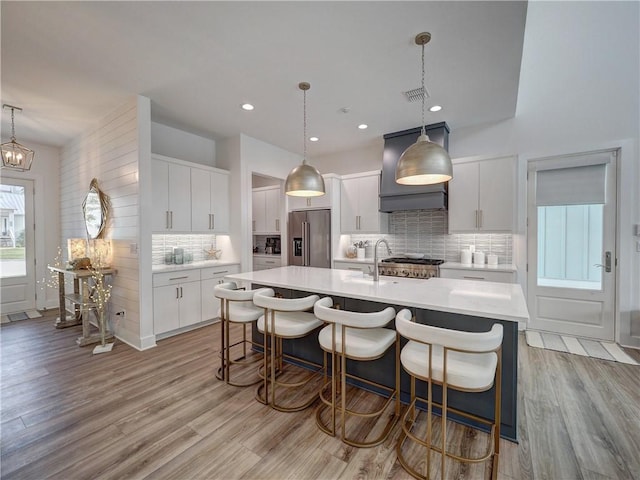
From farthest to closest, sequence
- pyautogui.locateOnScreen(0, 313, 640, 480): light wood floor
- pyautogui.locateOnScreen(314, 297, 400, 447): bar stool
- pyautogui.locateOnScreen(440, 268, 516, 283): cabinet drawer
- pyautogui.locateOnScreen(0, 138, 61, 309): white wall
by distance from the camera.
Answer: pyautogui.locateOnScreen(0, 138, 61, 309): white wall < pyautogui.locateOnScreen(440, 268, 516, 283): cabinet drawer < pyautogui.locateOnScreen(314, 297, 400, 447): bar stool < pyautogui.locateOnScreen(0, 313, 640, 480): light wood floor

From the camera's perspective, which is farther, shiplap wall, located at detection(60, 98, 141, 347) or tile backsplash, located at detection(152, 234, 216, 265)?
tile backsplash, located at detection(152, 234, 216, 265)

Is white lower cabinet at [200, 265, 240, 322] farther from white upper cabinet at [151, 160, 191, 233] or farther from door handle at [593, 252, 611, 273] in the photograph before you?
door handle at [593, 252, 611, 273]

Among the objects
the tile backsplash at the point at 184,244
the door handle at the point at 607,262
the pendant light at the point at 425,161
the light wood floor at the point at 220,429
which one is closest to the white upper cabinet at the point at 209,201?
the tile backsplash at the point at 184,244

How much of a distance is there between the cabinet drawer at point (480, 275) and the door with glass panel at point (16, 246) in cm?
689

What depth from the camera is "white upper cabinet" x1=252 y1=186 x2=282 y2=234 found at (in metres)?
5.55

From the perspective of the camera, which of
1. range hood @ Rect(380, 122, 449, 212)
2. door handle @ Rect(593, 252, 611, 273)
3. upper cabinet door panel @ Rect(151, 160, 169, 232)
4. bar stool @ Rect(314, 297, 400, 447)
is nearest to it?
bar stool @ Rect(314, 297, 400, 447)

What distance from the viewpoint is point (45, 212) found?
5.16 meters

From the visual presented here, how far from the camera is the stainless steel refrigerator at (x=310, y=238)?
194 inches

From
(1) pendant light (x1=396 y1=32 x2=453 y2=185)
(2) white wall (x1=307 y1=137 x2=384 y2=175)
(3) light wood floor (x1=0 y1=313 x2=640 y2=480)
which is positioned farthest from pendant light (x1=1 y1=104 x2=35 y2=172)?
(1) pendant light (x1=396 y1=32 x2=453 y2=185)

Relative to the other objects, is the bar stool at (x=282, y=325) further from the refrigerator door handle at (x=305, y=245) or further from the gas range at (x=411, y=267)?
the refrigerator door handle at (x=305, y=245)

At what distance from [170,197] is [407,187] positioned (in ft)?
11.1

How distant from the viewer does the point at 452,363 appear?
5.15 ft

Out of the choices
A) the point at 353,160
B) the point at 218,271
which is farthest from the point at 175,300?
the point at 353,160

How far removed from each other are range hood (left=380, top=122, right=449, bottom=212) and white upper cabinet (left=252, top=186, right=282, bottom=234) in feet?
6.91
